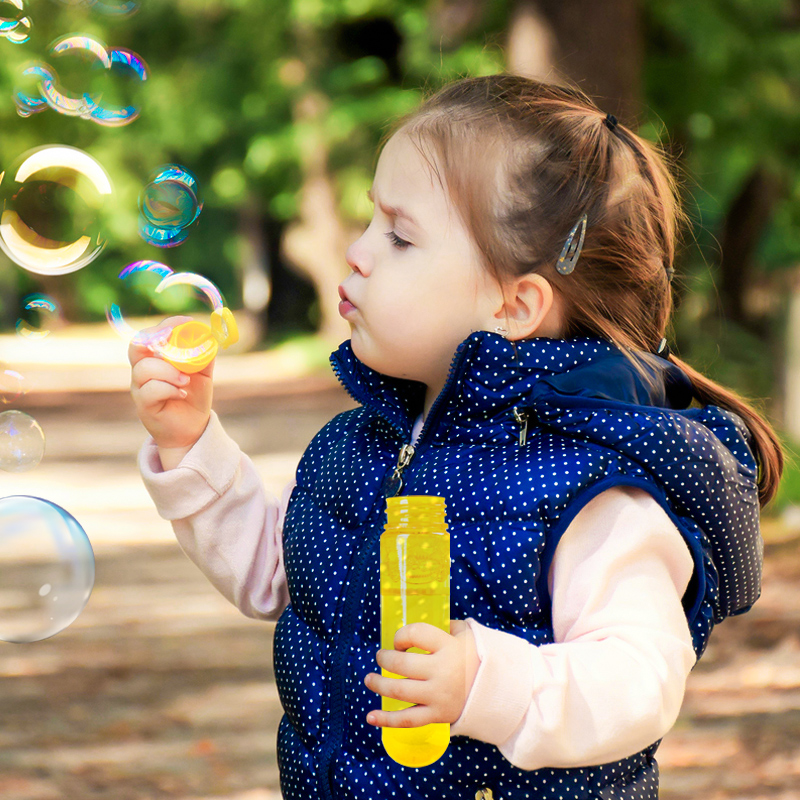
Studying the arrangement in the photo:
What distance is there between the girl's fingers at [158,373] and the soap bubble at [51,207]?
0.65 meters

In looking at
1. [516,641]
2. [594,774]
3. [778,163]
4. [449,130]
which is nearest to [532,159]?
[449,130]

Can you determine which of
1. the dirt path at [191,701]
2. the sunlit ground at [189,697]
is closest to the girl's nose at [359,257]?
the sunlit ground at [189,697]

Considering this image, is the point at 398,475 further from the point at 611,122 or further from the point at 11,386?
the point at 11,386

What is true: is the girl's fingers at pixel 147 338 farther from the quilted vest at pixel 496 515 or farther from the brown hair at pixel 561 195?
the brown hair at pixel 561 195

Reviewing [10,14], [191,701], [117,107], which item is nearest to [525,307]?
[117,107]

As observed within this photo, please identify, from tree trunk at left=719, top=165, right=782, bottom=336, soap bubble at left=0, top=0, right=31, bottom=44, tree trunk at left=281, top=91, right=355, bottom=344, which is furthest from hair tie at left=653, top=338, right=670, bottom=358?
tree trunk at left=281, top=91, right=355, bottom=344

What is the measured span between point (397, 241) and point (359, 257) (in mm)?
59

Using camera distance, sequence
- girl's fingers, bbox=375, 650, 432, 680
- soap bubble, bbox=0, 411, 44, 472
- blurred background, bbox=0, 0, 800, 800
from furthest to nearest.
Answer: blurred background, bbox=0, 0, 800, 800
soap bubble, bbox=0, 411, 44, 472
girl's fingers, bbox=375, 650, 432, 680

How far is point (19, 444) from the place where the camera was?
2.37 m

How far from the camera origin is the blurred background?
11.0 ft

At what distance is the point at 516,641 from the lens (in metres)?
1.29

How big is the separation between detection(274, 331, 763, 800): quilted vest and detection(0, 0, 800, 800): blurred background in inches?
24.3

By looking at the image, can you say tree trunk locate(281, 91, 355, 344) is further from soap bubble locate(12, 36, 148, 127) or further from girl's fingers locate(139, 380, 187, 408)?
girl's fingers locate(139, 380, 187, 408)

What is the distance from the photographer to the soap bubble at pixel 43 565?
2.12 meters
